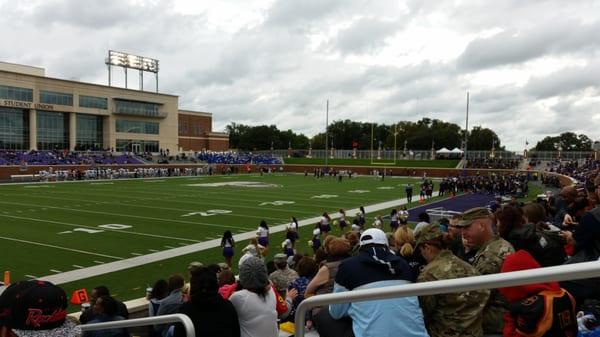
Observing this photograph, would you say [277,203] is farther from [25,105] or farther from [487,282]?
[25,105]

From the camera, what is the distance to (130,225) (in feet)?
64.6

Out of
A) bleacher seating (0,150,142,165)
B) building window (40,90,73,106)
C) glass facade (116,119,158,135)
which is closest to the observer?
bleacher seating (0,150,142,165)

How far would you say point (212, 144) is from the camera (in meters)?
106

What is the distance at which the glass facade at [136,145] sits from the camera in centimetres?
7167

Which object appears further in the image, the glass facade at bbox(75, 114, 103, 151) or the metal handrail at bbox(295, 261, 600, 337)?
the glass facade at bbox(75, 114, 103, 151)

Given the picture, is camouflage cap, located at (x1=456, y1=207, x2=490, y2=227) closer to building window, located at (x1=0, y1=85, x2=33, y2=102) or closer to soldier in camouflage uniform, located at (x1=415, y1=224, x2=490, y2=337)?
soldier in camouflage uniform, located at (x1=415, y1=224, x2=490, y2=337)

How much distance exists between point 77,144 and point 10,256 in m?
58.0

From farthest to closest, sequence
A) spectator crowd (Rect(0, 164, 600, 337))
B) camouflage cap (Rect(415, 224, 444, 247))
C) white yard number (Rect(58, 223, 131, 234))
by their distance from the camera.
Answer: white yard number (Rect(58, 223, 131, 234)) → camouflage cap (Rect(415, 224, 444, 247)) → spectator crowd (Rect(0, 164, 600, 337))

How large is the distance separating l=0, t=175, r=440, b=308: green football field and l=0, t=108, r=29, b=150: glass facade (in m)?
30.5

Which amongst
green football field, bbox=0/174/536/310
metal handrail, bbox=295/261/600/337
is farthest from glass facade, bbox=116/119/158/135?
metal handrail, bbox=295/261/600/337

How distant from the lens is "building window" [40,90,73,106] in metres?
61.6

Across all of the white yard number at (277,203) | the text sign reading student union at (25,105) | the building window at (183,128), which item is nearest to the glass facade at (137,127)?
the text sign reading student union at (25,105)

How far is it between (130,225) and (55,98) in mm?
51665

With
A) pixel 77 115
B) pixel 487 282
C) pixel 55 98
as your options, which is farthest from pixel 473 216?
pixel 77 115
